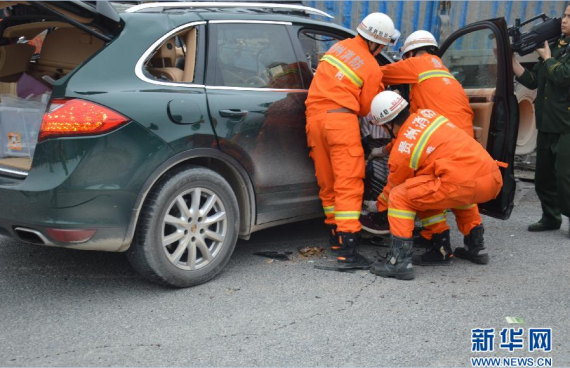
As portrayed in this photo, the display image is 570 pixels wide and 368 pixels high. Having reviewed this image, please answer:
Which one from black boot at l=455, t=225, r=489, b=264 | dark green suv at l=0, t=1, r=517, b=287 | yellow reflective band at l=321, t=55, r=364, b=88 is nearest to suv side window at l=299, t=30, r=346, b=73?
dark green suv at l=0, t=1, r=517, b=287

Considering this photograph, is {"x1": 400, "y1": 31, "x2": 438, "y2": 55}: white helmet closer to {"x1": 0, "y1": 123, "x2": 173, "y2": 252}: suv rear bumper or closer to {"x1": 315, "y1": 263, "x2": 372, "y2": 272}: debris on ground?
{"x1": 315, "y1": 263, "x2": 372, "y2": 272}: debris on ground

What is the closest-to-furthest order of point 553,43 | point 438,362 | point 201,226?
1. point 438,362
2. point 201,226
3. point 553,43

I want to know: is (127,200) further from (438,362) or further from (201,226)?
(438,362)

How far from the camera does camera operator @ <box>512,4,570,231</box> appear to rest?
5.17 meters

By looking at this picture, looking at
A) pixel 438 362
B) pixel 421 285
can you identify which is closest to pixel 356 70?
pixel 421 285

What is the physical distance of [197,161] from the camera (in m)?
4.07

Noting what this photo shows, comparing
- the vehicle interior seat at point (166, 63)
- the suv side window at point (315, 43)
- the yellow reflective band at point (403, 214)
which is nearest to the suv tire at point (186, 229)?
the vehicle interior seat at point (166, 63)

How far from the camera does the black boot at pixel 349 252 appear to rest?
448 cm

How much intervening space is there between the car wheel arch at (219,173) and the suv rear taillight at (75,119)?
397 mm

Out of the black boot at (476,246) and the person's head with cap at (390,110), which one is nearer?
the person's head with cap at (390,110)

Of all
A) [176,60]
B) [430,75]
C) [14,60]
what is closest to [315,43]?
[430,75]

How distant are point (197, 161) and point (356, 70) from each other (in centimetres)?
128

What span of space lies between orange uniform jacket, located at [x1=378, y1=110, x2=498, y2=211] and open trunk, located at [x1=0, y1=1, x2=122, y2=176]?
191 cm

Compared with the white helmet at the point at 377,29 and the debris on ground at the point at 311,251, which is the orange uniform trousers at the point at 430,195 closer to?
the debris on ground at the point at 311,251
